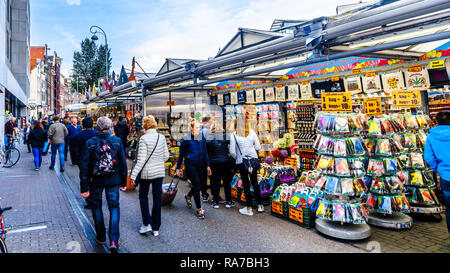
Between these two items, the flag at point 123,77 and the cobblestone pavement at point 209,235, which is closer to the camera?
the cobblestone pavement at point 209,235

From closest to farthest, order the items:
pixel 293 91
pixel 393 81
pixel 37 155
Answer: pixel 393 81 < pixel 293 91 < pixel 37 155

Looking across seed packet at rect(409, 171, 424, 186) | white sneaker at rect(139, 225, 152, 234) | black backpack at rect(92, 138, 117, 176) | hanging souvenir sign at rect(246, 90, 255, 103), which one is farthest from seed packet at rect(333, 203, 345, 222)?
hanging souvenir sign at rect(246, 90, 255, 103)

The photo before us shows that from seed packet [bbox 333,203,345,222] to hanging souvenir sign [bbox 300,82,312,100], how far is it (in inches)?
150

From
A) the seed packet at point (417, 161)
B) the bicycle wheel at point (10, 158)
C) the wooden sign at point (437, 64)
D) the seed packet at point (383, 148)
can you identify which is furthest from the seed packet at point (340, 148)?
the bicycle wheel at point (10, 158)

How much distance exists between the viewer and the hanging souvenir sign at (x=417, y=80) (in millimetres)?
5973

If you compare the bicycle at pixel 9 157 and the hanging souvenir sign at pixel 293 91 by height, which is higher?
the hanging souvenir sign at pixel 293 91

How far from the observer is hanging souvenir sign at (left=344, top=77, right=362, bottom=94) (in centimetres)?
679

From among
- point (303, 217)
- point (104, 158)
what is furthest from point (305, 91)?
point (104, 158)

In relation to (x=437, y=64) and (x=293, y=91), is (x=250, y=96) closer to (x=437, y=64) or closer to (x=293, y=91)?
(x=293, y=91)

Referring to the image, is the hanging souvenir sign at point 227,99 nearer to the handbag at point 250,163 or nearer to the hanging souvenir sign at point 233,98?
the hanging souvenir sign at point 233,98

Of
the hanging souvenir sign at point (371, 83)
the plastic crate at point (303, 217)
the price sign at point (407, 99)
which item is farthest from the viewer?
the hanging souvenir sign at point (371, 83)

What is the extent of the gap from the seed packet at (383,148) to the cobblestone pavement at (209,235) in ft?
4.26

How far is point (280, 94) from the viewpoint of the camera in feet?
27.8

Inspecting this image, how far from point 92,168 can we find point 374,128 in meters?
4.67
